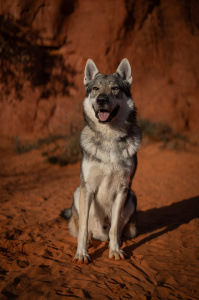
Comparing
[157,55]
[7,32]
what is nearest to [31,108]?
[7,32]

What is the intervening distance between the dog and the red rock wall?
4.85m

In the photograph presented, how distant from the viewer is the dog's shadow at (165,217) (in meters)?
3.71

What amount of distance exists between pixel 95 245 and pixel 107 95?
199 centimetres

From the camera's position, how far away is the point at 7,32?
8.12 m

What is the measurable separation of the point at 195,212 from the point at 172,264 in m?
2.21

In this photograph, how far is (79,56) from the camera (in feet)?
29.2

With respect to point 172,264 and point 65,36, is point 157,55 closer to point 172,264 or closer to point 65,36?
point 65,36

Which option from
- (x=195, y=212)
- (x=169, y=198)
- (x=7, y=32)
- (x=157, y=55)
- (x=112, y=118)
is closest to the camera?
(x=112, y=118)

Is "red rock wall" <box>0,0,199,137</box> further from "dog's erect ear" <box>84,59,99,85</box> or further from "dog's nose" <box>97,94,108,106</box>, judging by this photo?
"dog's nose" <box>97,94,108,106</box>

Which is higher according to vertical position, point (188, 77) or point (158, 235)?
point (188, 77)

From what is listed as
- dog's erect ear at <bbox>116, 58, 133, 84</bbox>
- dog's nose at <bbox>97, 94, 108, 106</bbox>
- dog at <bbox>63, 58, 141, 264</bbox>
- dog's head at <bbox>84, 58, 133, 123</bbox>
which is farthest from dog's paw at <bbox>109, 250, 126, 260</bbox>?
dog's erect ear at <bbox>116, 58, 133, 84</bbox>

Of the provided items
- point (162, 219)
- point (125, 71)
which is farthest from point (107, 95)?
point (162, 219)

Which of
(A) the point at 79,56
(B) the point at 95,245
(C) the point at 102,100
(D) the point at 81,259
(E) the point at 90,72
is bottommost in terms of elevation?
(B) the point at 95,245

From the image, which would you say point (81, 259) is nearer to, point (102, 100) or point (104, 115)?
point (104, 115)
